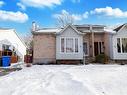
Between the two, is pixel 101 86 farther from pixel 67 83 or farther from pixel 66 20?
pixel 66 20

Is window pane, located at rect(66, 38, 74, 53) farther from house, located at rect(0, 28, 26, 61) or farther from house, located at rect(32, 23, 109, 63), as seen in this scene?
house, located at rect(0, 28, 26, 61)

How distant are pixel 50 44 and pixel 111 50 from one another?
7.80 meters

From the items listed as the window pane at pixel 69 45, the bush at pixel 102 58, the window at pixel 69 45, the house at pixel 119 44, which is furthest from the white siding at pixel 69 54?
the house at pixel 119 44

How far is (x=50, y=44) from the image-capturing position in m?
24.8

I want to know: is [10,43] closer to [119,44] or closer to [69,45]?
[69,45]

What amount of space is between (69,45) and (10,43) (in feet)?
36.6

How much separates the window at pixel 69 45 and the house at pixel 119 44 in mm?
4523

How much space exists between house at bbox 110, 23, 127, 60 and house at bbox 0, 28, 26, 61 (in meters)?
14.8

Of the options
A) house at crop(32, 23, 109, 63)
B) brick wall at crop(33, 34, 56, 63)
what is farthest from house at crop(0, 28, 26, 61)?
house at crop(32, 23, 109, 63)

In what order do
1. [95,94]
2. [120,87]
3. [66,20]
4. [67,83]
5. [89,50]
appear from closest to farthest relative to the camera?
[95,94] → [120,87] → [67,83] → [89,50] → [66,20]

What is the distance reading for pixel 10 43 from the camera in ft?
101

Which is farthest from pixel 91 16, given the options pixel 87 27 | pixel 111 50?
pixel 111 50

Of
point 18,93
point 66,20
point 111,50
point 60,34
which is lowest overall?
point 18,93

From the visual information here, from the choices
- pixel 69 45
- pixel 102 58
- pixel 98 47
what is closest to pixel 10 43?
pixel 69 45
